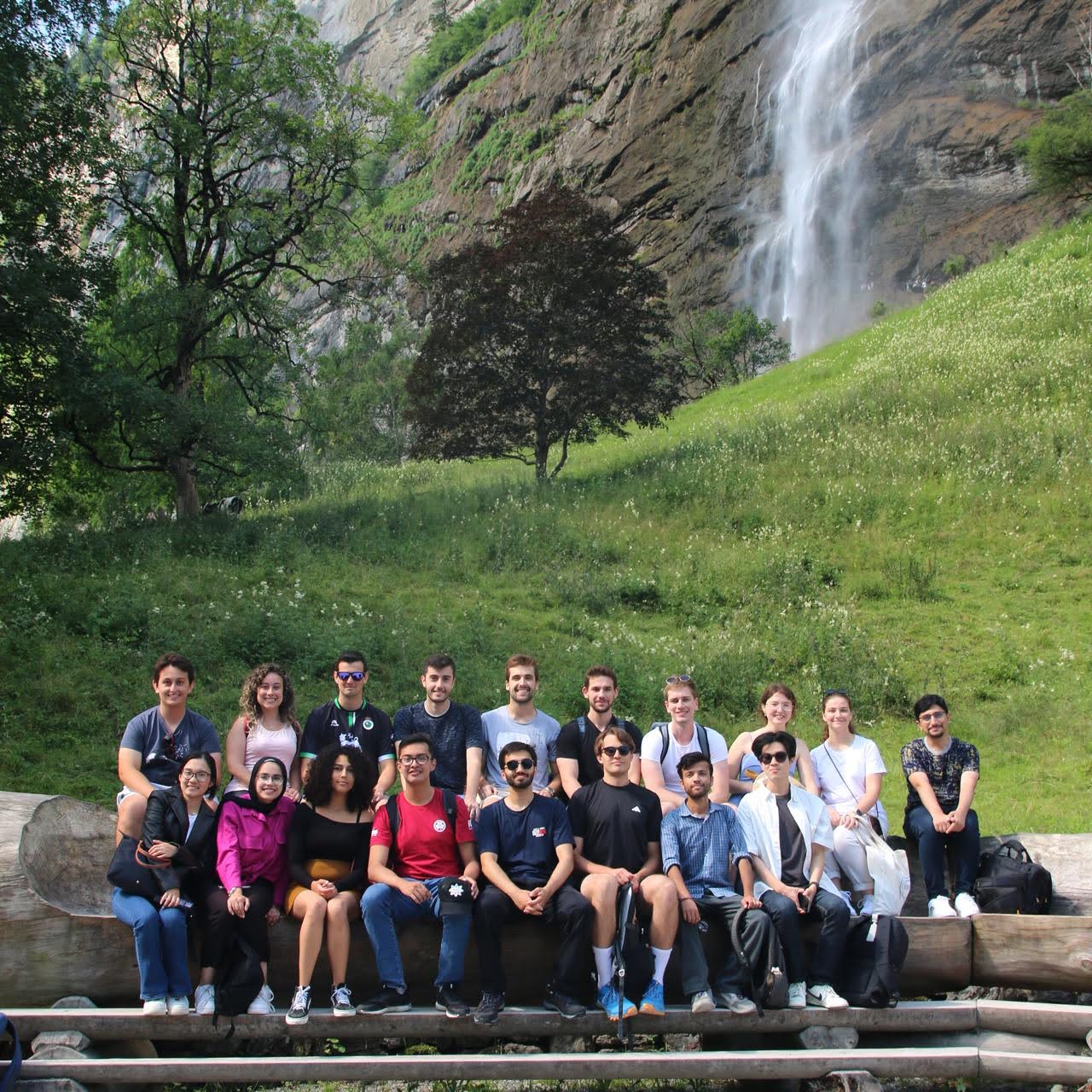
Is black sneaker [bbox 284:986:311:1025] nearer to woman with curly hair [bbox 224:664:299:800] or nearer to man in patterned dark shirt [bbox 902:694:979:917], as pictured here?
woman with curly hair [bbox 224:664:299:800]

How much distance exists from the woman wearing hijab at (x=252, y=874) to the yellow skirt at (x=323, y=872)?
10 cm

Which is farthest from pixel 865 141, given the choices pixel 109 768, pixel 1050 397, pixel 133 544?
pixel 109 768

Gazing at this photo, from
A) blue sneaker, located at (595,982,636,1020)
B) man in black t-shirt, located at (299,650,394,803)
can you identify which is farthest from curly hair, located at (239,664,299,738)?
blue sneaker, located at (595,982,636,1020)

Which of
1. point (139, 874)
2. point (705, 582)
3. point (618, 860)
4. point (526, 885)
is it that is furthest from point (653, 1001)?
point (705, 582)

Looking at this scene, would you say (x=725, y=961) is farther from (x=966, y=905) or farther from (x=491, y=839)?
(x=966, y=905)

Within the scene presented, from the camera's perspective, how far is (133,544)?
18609 millimetres

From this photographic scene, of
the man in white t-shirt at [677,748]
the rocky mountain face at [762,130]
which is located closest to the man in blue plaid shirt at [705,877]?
the man in white t-shirt at [677,748]

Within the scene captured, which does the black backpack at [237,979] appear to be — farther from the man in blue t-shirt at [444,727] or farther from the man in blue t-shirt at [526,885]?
the man in blue t-shirt at [444,727]

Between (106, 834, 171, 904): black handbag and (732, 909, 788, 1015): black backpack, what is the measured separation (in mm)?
3082

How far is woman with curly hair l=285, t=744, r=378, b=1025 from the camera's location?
18.9ft

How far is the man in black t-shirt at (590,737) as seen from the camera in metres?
7.11

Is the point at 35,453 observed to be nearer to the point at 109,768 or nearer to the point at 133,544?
the point at 133,544

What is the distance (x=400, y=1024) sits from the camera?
5.71 meters

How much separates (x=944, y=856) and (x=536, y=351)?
17.9 metres
